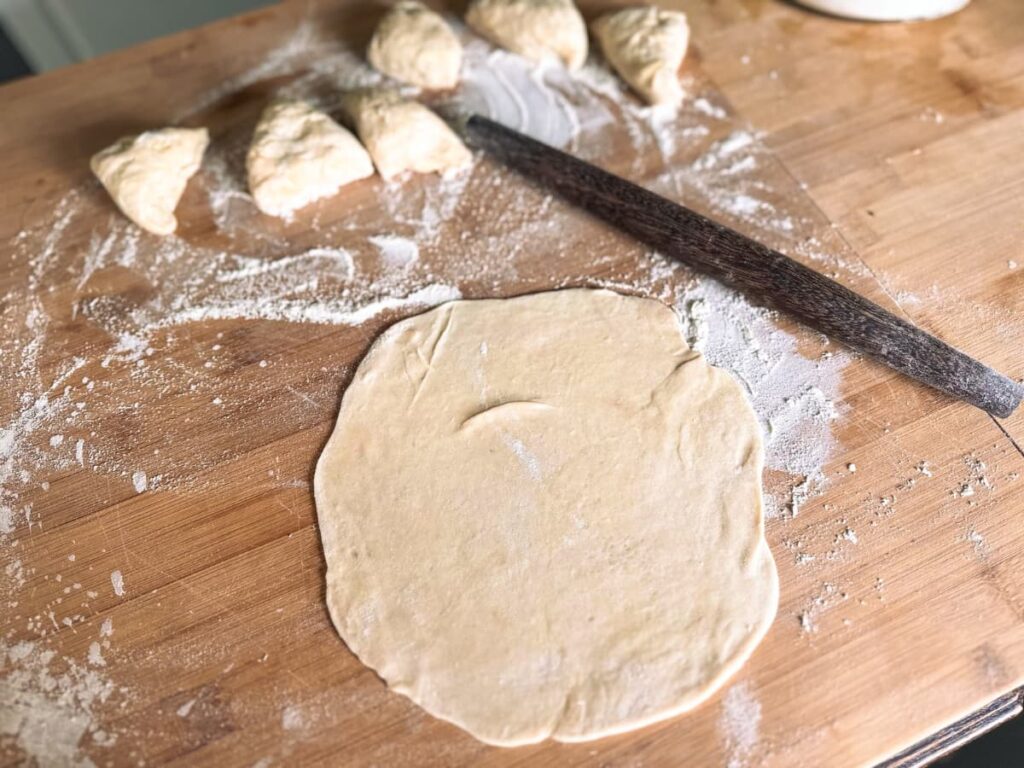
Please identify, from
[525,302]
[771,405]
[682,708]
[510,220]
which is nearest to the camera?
[682,708]

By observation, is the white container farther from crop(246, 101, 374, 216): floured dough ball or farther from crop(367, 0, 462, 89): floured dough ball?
crop(246, 101, 374, 216): floured dough ball

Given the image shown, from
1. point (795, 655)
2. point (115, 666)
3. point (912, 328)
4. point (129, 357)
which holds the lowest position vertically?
point (795, 655)

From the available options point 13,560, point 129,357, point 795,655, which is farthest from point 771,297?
point 13,560

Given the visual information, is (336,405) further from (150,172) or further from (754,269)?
(754,269)

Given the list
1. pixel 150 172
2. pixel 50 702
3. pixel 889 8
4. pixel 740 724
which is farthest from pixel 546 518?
pixel 889 8

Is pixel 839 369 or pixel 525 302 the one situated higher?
pixel 525 302

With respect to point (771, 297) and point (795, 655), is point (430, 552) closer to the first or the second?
point (795, 655)
